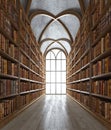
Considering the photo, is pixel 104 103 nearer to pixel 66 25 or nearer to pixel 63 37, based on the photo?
pixel 66 25

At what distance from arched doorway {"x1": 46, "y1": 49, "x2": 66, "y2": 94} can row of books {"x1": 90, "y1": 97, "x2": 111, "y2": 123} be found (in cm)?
1590

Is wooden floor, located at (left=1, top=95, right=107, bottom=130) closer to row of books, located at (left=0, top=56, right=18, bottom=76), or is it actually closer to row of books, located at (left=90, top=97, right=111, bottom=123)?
row of books, located at (left=90, top=97, right=111, bottom=123)

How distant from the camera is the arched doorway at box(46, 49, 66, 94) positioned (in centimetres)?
2239

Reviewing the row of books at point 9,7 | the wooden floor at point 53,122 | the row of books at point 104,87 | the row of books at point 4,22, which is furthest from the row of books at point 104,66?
the row of books at point 9,7

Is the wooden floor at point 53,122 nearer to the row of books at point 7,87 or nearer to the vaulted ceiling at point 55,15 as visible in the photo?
the row of books at point 7,87

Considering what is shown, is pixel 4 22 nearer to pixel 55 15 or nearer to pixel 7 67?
pixel 7 67

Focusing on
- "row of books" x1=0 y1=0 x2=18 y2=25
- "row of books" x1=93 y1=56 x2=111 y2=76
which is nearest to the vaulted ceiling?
"row of books" x1=0 y1=0 x2=18 y2=25

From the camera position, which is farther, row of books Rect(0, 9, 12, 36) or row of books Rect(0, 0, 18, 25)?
row of books Rect(0, 0, 18, 25)

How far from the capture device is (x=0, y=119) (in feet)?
15.0

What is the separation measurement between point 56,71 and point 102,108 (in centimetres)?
1740

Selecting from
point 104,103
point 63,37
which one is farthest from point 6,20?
point 63,37

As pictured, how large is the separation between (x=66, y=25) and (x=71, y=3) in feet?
9.78

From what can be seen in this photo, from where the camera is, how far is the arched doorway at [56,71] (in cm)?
2239

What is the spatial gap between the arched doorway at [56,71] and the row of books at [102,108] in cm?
1590
